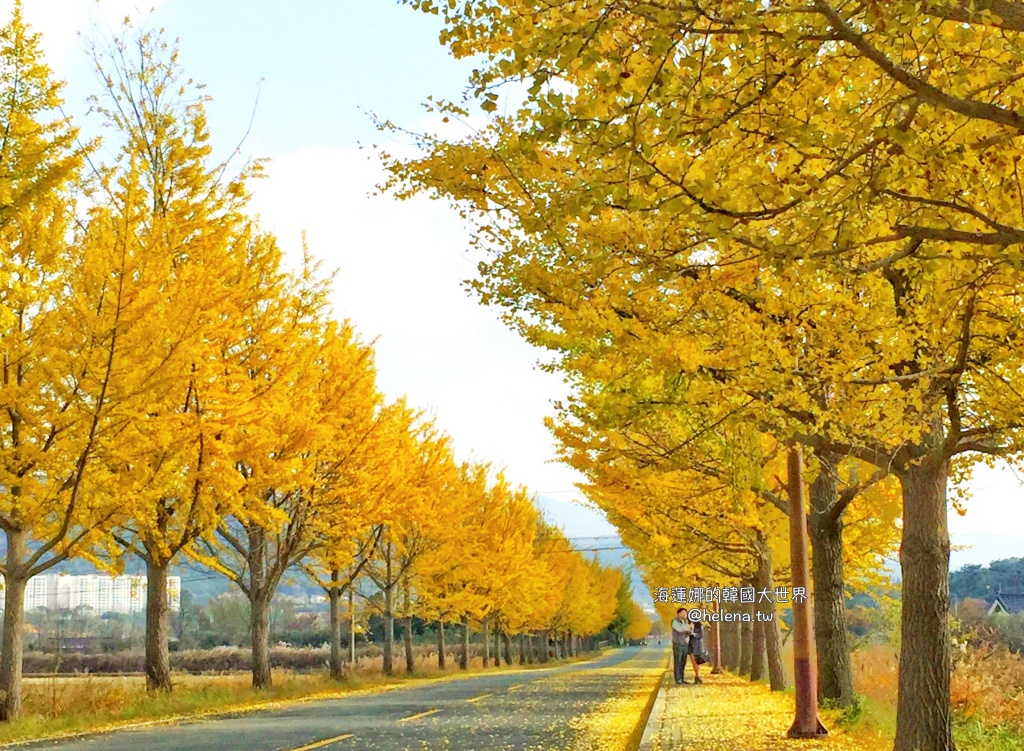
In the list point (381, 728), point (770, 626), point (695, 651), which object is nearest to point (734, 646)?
point (695, 651)

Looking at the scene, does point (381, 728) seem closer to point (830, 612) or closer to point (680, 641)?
point (830, 612)

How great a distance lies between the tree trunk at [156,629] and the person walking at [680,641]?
10.7 meters

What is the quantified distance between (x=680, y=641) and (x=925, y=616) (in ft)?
49.2

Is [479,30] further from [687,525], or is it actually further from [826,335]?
[687,525]

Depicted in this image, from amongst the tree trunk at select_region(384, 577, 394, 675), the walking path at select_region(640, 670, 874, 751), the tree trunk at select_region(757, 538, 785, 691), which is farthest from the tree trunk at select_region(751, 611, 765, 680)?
the tree trunk at select_region(384, 577, 394, 675)

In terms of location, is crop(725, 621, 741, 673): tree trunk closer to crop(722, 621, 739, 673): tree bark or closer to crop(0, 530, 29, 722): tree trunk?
crop(722, 621, 739, 673): tree bark

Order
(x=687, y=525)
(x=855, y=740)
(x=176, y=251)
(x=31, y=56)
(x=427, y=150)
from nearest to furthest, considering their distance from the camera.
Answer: (x=427, y=150)
(x=855, y=740)
(x=31, y=56)
(x=176, y=251)
(x=687, y=525)

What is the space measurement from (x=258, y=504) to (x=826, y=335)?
11.8 m

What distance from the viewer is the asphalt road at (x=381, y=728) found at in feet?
34.7

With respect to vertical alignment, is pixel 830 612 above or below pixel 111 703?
above

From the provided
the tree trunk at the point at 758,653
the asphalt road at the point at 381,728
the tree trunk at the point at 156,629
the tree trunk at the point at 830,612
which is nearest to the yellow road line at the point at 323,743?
the asphalt road at the point at 381,728

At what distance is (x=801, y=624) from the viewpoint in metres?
11.9

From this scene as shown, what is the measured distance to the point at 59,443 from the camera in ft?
42.1

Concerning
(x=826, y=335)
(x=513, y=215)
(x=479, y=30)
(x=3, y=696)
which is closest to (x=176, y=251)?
(x=3, y=696)
